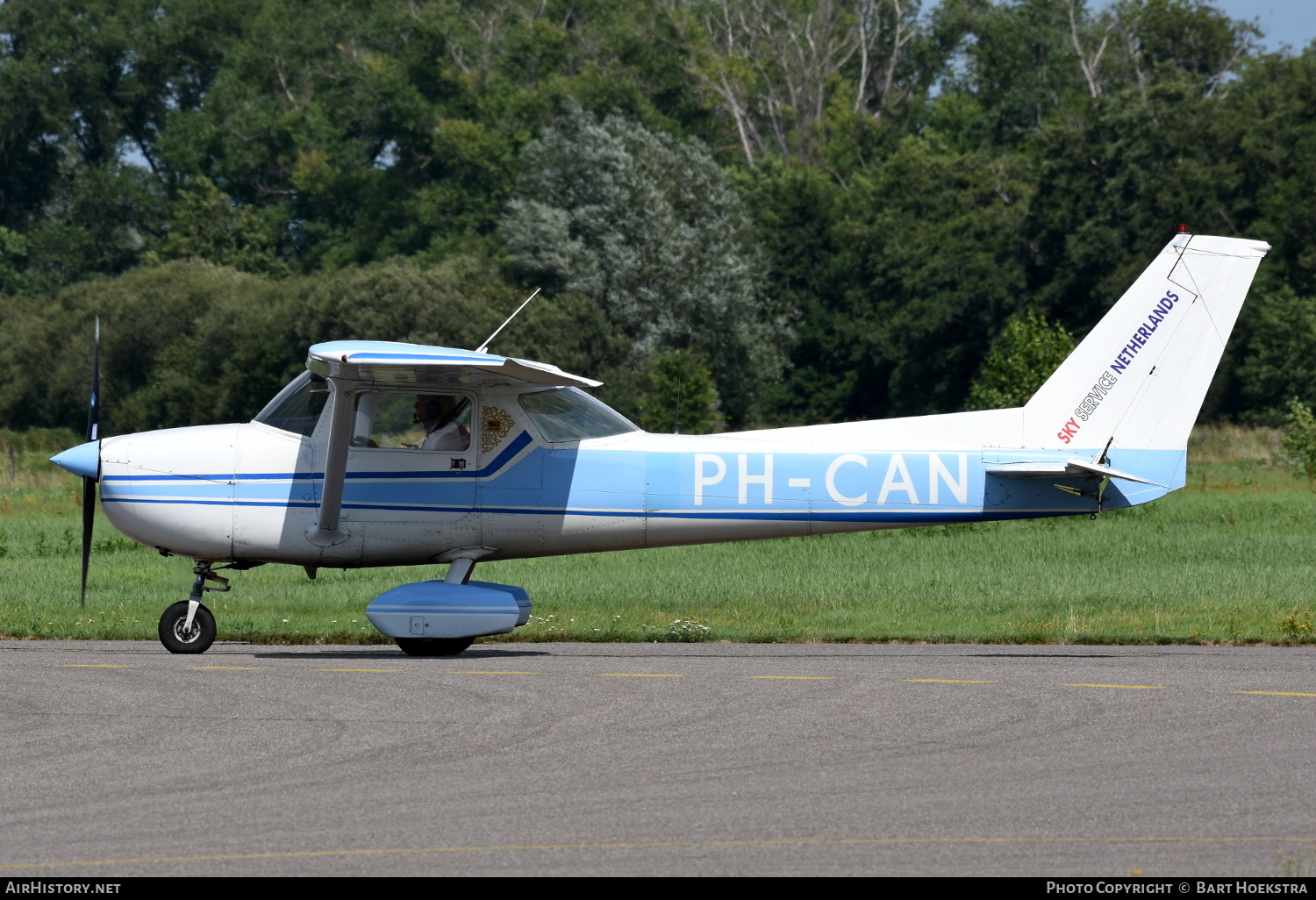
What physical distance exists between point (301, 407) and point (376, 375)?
2.85 feet

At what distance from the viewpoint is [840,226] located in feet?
233

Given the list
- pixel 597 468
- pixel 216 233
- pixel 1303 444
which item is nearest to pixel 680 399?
pixel 1303 444

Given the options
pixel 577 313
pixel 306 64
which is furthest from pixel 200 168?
pixel 577 313

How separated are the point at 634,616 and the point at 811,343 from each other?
176ft

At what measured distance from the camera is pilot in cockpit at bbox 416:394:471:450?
44.2 feet

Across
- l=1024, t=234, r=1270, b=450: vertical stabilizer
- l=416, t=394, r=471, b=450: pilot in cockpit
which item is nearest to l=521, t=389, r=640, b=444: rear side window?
l=416, t=394, r=471, b=450: pilot in cockpit

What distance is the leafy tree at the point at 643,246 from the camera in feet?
200

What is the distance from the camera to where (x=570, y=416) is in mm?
13812

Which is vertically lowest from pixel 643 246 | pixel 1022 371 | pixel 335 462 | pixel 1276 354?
pixel 335 462

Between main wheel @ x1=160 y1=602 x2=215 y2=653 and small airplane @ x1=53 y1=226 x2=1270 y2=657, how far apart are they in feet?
0.05

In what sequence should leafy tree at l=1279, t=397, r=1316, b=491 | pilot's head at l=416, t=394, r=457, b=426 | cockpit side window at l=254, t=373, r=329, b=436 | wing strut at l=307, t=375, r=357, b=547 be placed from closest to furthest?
wing strut at l=307, t=375, r=357, b=547 < pilot's head at l=416, t=394, r=457, b=426 < cockpit side window at l=254, t=373, r=329, b=436 < leafy tree at l=1279, t=397, r=1316, b=491

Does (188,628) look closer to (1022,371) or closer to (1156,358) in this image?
(1156,358)

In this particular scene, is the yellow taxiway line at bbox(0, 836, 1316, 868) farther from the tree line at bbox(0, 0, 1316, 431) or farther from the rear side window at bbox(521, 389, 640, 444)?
the tree line at bbox(0, 0, 1316, 431)

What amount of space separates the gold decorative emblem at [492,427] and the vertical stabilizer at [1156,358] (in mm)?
4179
